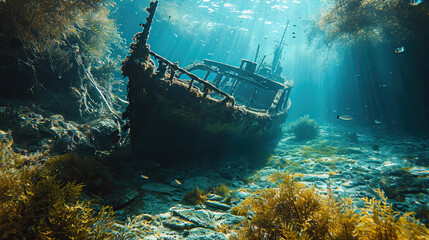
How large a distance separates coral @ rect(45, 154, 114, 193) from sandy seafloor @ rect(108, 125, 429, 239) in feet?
1.55

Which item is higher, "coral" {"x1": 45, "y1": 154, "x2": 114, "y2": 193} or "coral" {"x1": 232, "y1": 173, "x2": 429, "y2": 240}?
"coral" {"x1": 232, "y1": 173, "x2": 429, "y2": 240}

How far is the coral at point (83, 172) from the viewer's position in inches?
157

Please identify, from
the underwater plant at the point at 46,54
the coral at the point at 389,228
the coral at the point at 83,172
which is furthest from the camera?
the underwater plant at the point at 46,54

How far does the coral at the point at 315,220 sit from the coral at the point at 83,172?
361 cm

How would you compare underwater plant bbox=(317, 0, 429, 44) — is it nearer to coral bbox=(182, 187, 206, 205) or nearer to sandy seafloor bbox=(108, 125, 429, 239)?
sandy seafloor bbox=(108, 125, 429, 239)

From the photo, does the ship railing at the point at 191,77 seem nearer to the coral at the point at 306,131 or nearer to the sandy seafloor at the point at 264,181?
the sandy seafloor at the point at 264,181

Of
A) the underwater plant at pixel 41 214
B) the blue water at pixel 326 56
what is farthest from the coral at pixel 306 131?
the underwater plant at pixel 41 214

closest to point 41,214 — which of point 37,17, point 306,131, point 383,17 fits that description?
point 37,17

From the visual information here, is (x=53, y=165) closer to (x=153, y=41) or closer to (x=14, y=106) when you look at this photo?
(x=14, y=106)

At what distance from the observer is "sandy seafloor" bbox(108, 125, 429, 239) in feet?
11.1

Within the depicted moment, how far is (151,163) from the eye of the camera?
20.7ft

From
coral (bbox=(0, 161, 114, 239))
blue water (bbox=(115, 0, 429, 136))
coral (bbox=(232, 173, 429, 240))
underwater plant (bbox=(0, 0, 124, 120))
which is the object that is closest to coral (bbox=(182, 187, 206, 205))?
coral (bbox=(232, 173, 429, 240))

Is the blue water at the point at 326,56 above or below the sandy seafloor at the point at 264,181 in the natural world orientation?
above

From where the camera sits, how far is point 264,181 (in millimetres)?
6652
